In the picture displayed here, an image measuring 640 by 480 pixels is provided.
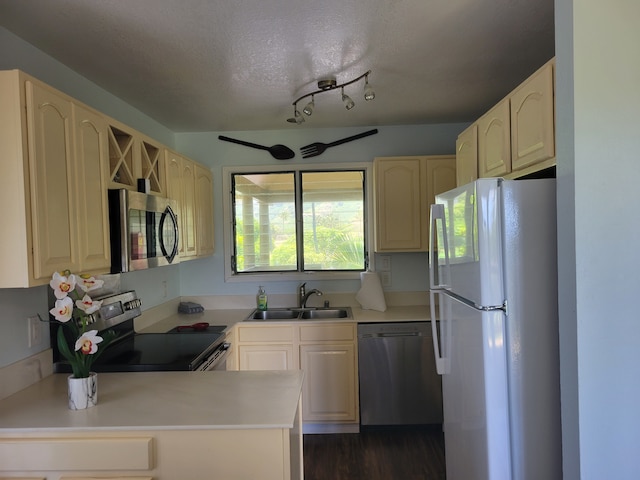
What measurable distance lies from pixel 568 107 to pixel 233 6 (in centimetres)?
128

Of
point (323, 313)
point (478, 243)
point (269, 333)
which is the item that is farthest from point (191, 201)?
point (478, 243)

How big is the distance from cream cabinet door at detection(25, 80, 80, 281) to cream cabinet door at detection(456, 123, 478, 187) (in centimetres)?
205

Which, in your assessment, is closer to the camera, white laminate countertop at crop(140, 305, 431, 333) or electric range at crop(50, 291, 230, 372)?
electric range at crop(50, 291, 230, 372)

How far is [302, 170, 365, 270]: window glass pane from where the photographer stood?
12.0ft

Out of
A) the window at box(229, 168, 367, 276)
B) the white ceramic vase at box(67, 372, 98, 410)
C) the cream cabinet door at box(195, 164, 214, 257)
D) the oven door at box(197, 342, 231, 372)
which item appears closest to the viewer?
the white ceramic vase at box(67, 372, 98, 410)

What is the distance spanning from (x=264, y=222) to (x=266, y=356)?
1.20 metres

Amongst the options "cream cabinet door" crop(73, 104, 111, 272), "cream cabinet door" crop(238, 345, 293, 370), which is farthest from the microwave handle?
"cream cabinet door" crop(238, 345, 293, 370)

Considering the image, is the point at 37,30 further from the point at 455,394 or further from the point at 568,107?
the point at 455,394

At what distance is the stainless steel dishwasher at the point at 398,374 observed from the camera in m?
3.02

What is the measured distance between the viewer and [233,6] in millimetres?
1626

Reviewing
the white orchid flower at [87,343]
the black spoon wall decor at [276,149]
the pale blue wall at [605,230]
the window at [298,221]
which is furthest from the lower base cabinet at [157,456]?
the black spoon wall decor at [276,149]

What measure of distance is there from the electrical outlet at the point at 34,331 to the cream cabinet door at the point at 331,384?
1.75 m

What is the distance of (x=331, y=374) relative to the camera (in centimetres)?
307

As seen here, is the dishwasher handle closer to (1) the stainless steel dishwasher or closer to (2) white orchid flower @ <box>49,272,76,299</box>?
(1) the stainless steel dishwasher
